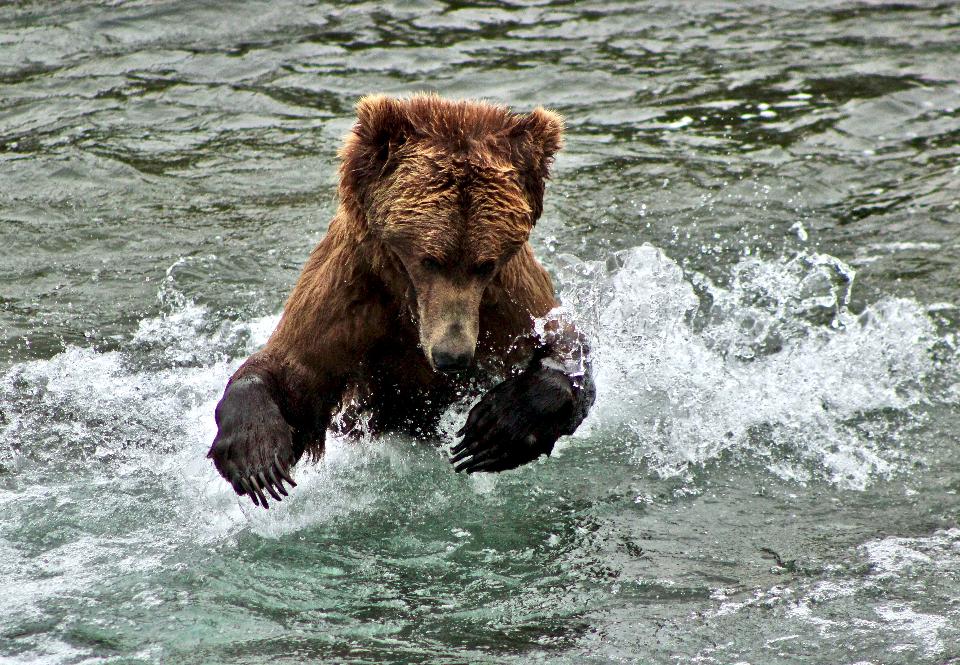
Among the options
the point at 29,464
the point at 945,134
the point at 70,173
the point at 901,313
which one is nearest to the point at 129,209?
the point at 70,173

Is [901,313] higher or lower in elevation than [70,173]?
lower

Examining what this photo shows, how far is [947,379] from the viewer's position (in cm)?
687

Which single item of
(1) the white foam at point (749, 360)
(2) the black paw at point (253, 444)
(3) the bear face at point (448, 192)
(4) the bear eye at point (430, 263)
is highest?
(3) the bear face at point (448, 192)

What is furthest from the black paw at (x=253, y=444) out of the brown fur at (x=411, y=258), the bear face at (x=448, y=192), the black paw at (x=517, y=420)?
the bear face at (x=448, y=192)

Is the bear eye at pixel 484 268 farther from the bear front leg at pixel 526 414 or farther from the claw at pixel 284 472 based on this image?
the claw at pixel 284 472

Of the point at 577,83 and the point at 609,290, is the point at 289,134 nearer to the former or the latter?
the point at 577,83

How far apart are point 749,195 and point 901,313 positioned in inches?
81.0

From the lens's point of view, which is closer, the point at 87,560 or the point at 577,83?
the point at 87,560

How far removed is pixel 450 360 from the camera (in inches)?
181

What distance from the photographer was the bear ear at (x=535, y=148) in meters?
4.85

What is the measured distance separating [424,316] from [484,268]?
28 cm

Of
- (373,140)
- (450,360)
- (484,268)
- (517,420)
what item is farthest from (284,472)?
(373,140)

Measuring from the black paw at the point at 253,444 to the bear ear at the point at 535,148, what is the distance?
54.2 inches

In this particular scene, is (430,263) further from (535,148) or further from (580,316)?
(580,316)
